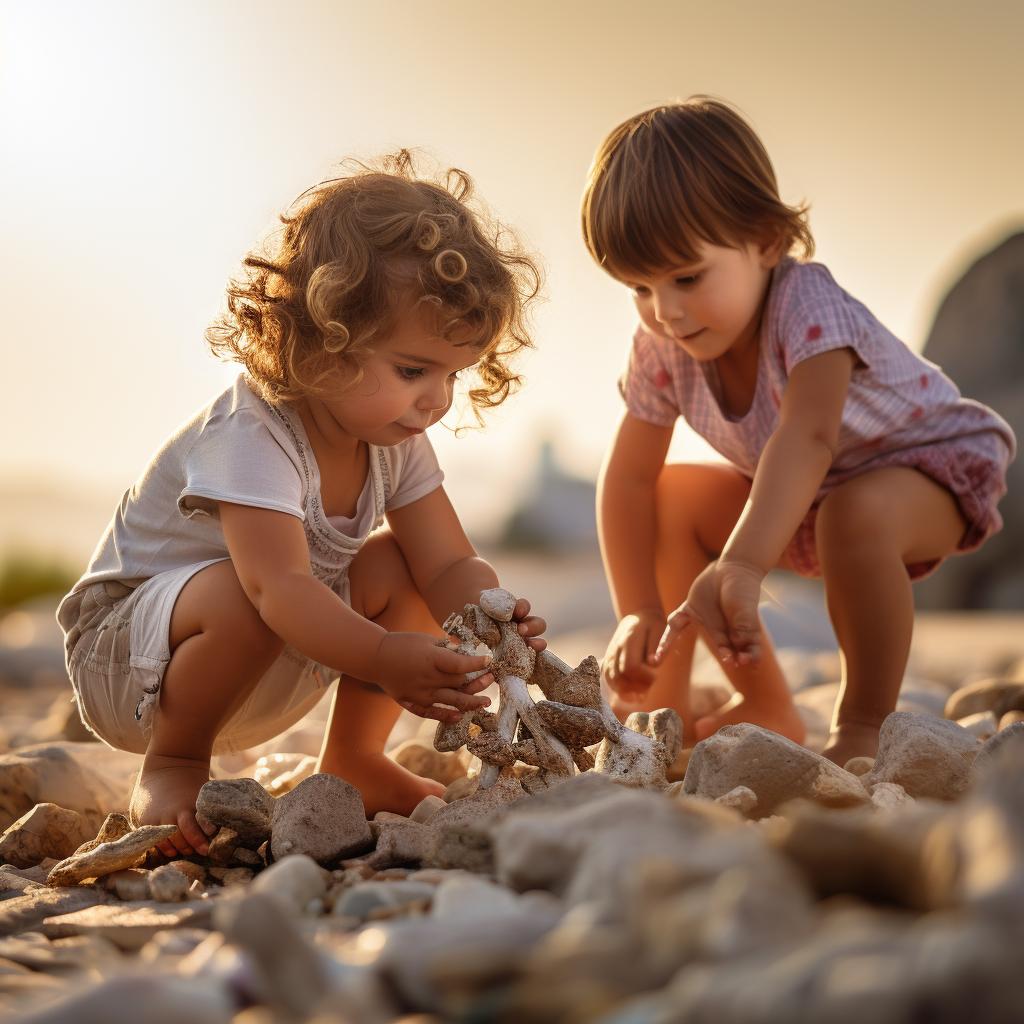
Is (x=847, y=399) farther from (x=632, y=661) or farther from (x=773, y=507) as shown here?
(x=632, y=661)

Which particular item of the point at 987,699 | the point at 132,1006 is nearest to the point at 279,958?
the point at 132,1006

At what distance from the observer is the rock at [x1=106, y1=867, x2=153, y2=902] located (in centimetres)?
154

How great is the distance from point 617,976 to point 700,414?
2.38 m

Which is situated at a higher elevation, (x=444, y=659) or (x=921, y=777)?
(x=444, y=659)

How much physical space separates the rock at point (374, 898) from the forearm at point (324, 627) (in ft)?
2.55

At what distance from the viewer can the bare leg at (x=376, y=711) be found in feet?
7.36

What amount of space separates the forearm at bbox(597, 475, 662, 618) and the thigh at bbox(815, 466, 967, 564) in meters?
0.53

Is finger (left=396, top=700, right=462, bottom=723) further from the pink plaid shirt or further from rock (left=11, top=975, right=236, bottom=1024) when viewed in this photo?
the pink plaid shirt

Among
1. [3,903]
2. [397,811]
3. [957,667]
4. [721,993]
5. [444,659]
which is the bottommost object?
[957,667]

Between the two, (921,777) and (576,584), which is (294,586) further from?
(576,584)

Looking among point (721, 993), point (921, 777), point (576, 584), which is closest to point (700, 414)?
point (921, 777)

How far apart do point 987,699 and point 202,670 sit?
2.21 metres

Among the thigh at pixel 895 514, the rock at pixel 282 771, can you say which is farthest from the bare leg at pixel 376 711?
the thigh at pixel 895 514

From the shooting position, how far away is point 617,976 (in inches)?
29.7
